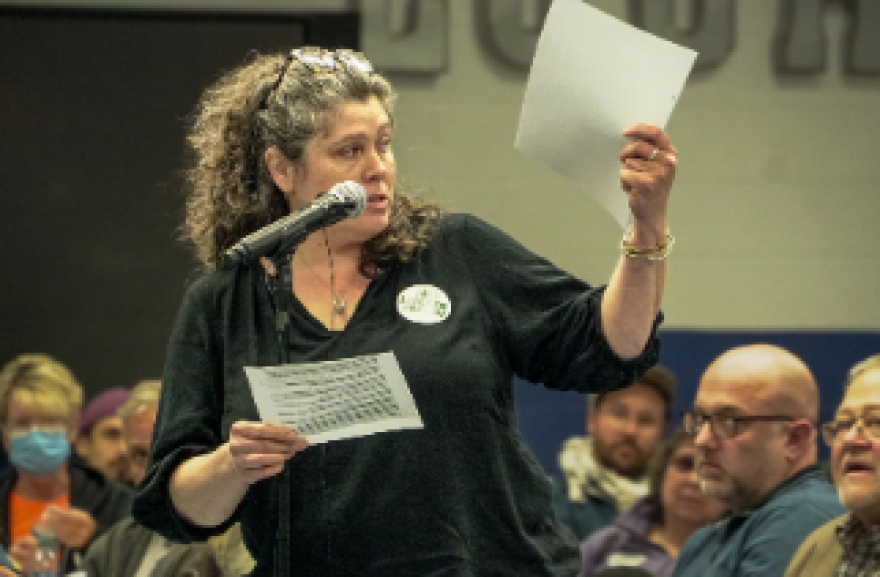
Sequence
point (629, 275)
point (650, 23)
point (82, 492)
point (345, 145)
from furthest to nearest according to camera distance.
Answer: point (650, 23), point (82, 492), point (345, 145), point (629, 275)

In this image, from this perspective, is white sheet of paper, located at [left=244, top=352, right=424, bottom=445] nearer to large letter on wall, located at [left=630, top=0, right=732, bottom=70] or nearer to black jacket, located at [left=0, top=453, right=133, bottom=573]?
black jacket, located at [left=0, top=453, right=133, bottom=573]

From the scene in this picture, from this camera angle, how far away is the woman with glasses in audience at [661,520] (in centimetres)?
402

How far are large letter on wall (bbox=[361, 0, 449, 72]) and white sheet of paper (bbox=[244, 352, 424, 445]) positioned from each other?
3.81 metres

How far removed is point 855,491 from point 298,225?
150 centimetres

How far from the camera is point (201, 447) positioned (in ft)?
6.48

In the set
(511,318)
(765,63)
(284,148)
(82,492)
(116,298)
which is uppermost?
(765,63)

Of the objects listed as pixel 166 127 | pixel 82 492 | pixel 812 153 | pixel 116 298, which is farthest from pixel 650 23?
pixel 82 492

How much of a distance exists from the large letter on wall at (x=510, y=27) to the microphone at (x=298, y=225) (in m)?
3.81

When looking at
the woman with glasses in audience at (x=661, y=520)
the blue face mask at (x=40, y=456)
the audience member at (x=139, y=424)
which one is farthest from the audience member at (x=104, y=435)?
the woman with glasses in audience at (x=661, y=520)

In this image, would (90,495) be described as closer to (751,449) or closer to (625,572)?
(625,572)

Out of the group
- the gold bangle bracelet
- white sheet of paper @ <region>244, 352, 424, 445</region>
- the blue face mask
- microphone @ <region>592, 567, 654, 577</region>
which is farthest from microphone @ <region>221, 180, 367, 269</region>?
the blue face mask

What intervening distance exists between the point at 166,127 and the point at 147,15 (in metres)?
0.46

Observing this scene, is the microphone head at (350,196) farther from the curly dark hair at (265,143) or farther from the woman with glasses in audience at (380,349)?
the curly dark hair at (265,143)

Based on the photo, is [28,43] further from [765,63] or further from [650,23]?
[765,63]
